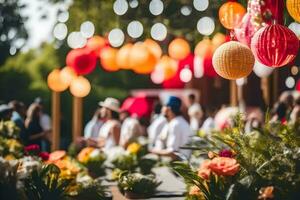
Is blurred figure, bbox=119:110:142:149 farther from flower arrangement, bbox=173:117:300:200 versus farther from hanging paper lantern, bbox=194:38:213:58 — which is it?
flower arrangement, bbox=173:117:300:200

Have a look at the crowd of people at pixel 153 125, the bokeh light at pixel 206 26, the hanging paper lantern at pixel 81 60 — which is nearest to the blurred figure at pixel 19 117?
the crowd of people at pixel 153 125

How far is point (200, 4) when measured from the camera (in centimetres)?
1683

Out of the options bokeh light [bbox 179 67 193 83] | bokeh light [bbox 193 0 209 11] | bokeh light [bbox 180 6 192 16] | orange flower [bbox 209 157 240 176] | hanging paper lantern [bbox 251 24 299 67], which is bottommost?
orange flower [bbox 209 157 240 176]

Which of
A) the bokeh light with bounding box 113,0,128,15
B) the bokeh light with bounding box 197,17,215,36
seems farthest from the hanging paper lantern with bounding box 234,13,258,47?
the bokeh light with bounding box 113,0,128,15

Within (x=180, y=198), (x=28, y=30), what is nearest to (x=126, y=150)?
(x=180, y=198)

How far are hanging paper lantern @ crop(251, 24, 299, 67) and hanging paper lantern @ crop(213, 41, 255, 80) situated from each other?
14cm

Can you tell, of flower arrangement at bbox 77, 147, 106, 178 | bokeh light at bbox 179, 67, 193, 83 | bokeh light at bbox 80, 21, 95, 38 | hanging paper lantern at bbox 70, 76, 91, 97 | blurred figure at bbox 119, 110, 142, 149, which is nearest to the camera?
flower arrangement at bbox 77, 147, 106, 178

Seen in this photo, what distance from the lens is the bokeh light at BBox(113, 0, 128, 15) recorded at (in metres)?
17.6

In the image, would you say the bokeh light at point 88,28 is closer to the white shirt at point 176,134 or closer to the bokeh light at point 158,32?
the bokeh light at point 158,32

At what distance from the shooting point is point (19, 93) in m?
28.4

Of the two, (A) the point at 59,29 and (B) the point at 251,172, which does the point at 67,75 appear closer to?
(A) the point at 59,29

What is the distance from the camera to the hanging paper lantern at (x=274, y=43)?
734 cm

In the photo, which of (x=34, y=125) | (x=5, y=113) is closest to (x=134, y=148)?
(x=5, y=113)

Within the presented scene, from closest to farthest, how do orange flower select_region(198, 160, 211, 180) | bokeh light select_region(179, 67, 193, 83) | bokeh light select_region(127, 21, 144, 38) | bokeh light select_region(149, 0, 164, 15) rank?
1. orange flower select_region(198, 160, 211, 180)
2. bokeh light select_region(179, 67, 193, 83)
3. bokeh light select_region(149, 0, 164, 15)
4. bokeh light select_region(127, 21, 144, 38)
